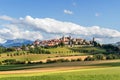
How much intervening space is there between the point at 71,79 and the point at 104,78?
4.17 meters

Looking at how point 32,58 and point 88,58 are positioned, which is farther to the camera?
point 32,58

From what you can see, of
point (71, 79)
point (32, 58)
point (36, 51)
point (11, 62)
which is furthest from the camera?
point (36, 51)

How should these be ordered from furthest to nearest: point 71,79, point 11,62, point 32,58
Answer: point 32,58 < point 11,62 < point 71,79

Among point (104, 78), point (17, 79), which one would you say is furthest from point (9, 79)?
point (104, 78)

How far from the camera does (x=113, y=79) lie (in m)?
43.4

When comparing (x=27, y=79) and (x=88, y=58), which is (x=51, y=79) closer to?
(x=27, y=79)

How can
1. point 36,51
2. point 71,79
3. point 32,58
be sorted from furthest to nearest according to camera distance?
point 36,51 → point 32,58 → point 71,79

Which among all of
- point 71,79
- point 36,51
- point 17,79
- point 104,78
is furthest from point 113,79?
point 36,51

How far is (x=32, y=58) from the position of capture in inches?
6122

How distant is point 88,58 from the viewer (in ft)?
468

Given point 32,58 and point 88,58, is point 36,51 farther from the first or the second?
point 88,58

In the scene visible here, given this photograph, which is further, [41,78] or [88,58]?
[88,58]

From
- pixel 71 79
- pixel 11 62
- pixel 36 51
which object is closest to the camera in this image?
pixel 71 79

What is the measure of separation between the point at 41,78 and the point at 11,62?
3914 inches
